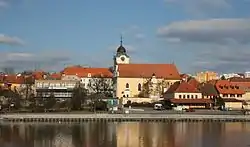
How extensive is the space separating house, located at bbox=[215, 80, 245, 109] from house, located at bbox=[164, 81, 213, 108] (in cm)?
364

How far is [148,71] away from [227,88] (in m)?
17.1

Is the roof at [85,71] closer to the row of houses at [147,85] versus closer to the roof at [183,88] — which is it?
the row of houses at [147,85]

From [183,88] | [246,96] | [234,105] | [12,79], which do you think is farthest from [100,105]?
[12,79]

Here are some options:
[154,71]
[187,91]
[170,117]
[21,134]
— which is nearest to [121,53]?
[154,71]

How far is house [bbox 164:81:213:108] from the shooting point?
283 ft

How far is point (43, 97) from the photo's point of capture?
288 ft

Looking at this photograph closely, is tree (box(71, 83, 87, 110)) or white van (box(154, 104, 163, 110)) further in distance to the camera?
white van (box(154, 104, 163, 110))

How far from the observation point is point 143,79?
10150cm

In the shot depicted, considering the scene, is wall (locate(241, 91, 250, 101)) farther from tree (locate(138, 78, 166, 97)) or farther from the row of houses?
tree (locate(138, 78, 166, 97))

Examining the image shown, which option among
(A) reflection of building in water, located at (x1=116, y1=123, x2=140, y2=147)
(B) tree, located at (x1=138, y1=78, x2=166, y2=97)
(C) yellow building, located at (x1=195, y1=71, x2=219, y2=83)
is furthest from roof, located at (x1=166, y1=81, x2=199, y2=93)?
(C) yellow building, located at (x1=195, y1=71, x2=219, y2=83)

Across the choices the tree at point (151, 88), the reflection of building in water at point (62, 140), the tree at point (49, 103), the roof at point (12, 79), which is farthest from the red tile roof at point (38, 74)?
the reflection of building in water at point (62, 140)

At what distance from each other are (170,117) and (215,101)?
74.8 feet

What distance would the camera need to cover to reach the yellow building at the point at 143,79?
322ft

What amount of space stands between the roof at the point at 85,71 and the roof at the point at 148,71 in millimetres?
15607
